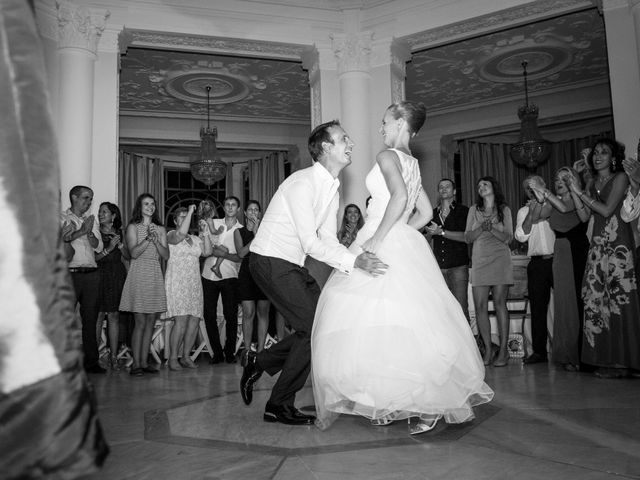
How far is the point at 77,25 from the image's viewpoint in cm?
607

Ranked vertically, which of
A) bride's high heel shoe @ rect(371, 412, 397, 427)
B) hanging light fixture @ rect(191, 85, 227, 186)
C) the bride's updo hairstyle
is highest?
hanging light fixture @ rect(191, 85, 227, 186)

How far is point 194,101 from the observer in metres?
10.1

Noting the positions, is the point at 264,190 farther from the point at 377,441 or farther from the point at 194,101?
the point at 377,441

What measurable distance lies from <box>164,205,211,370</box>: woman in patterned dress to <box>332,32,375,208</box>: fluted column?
7.23 ft

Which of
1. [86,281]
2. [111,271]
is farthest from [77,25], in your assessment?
[86,281]

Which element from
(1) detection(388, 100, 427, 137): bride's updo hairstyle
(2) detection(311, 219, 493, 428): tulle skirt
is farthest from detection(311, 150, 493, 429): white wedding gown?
(1) detection(388, 100, 427, 137): bride's updo hairstyle

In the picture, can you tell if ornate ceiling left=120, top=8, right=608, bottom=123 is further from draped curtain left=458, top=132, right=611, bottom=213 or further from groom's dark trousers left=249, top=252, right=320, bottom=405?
Result: groom's dark trousers left=249, top=252, right=320, bottom=405

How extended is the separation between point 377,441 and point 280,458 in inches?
16.7

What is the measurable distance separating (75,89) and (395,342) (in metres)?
5.10

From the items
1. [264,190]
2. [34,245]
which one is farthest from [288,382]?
[264,190]

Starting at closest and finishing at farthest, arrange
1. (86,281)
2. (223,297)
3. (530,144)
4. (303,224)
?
(303,224)
(86,281)
(223,297)
(530,144)

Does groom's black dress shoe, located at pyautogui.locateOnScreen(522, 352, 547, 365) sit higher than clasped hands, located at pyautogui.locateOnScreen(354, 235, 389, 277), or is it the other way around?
clasped hands, located at pyautogui.locateOnScreen(354, 235, 389, 277)

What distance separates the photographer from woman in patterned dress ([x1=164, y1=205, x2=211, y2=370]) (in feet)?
16.3

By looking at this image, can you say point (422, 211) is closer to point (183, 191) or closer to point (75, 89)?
point (75, 89)
